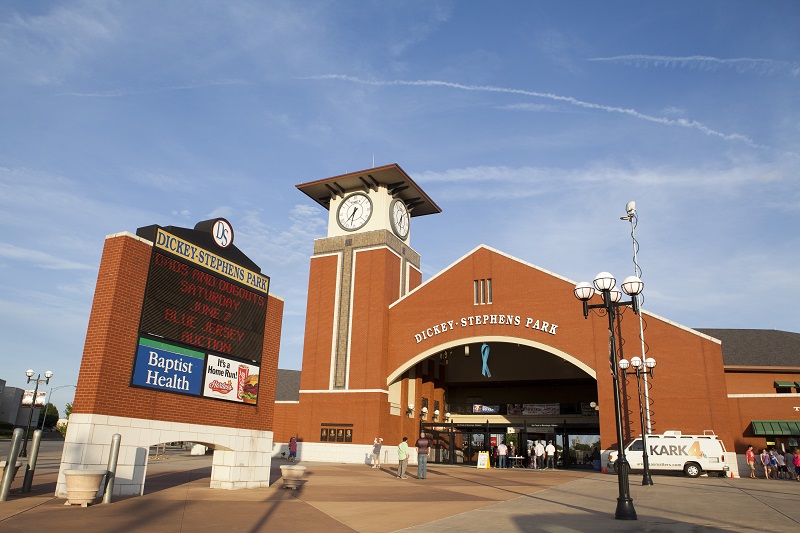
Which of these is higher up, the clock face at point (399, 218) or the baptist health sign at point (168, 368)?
the clock face at point (399, 218)

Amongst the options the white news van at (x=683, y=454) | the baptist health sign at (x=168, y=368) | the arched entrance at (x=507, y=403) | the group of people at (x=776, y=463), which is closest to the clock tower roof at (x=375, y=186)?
the arched entrance at (x=507, y=403)

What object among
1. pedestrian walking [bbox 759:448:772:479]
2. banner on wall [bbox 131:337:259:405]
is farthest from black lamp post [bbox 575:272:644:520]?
pedestrian walking [bbox 759:448:772:479]

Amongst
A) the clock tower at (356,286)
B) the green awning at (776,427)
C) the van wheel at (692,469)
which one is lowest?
the van wheel at (692,469)

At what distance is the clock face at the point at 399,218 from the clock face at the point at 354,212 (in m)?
1.71

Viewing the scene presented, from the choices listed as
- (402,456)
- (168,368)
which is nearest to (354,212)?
(402,456)

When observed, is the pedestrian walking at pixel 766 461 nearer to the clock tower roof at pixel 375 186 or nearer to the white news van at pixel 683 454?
the white news van at pixel 683 454

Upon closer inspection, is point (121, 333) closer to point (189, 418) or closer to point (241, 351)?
point (189, 418)

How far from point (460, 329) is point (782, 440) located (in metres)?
18.7

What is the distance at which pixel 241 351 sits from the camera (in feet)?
65.3

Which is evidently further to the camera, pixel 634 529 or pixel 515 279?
pixel 515 279

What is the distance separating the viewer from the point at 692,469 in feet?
91.1

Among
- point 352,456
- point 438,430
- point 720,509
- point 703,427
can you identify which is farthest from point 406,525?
point 438,430

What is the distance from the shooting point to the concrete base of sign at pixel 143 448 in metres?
14.6

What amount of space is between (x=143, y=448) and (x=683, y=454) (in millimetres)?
23931
